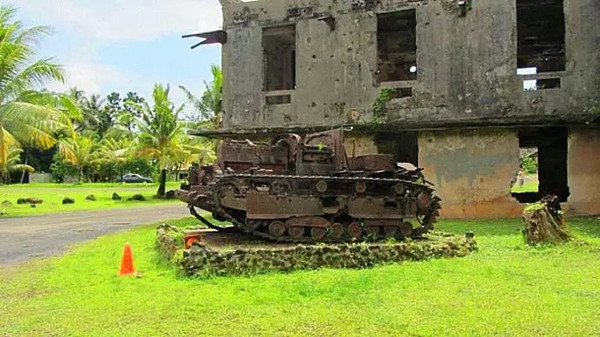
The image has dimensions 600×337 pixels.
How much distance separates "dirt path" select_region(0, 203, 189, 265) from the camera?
41.7ft

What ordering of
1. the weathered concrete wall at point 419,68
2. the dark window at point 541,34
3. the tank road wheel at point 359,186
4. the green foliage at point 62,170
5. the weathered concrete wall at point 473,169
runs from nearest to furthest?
1. the tank road wheel at point 359,186
2. the weathered concrete wall at point 419,68
3. the weathered concrete wall at point 473,169
4. the dark window at point 541,34
5. the green foliage at point 62,170

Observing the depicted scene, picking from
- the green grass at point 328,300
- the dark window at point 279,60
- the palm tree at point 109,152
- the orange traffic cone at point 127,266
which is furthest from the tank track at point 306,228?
the palm tree at point 109,152

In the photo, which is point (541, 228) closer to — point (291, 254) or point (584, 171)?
point (291, 254)

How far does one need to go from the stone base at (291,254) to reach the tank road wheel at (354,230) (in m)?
0.75

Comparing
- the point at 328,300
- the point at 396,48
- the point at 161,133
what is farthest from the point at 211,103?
the point at 328,300

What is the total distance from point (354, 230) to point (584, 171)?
9.00 meters

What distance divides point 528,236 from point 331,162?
380 cm

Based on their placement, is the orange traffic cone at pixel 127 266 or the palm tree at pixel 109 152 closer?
the orange traffic cone at pixel 127 266

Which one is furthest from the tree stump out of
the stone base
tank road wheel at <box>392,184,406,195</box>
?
tank road wheel at <box>392,184,406,195</box>

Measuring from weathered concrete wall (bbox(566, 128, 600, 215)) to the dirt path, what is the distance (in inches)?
501

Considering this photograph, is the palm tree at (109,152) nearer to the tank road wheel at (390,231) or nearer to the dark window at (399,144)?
the dark window at (399,144)

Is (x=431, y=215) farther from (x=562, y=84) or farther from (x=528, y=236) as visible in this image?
(x=562, y=84)

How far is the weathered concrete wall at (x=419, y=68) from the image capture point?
16.3 m

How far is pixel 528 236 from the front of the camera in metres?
11.0
